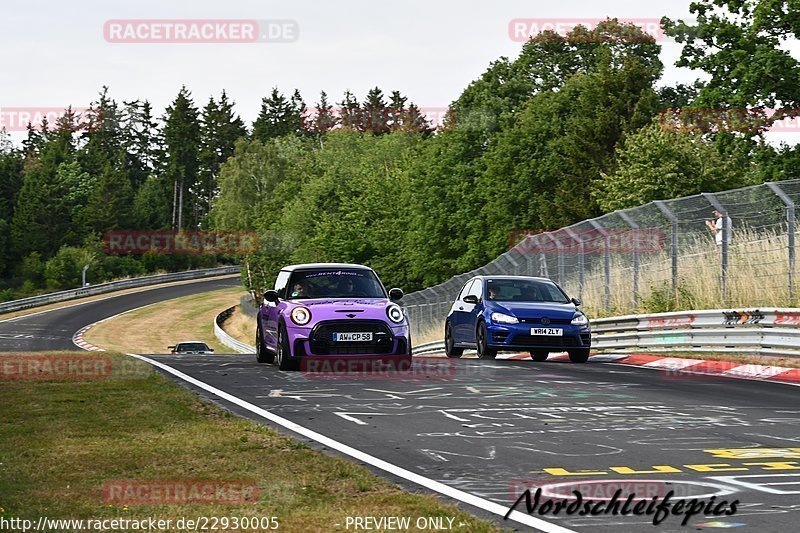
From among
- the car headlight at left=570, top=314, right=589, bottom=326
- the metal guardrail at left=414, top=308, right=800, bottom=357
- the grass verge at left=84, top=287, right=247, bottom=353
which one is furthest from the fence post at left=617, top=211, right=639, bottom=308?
the grass verge at left=84, top=287, right=247, bottom=353

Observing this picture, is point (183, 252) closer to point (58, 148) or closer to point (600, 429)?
point (58, 148)

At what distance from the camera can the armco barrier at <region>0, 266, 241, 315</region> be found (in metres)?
91.4

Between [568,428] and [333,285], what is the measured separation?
8.57 metres

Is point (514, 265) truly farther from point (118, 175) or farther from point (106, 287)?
point (118, 175)

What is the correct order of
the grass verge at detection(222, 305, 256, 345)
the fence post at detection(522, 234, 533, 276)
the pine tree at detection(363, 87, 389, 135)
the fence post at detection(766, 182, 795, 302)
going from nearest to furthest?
the fence post at detection(766, 182, 795, 302) → the fence post at detection(522, 234, 533, 276) → the grass verge at detection(222, 305, 256, 345) → the pine tree at detection(363, 87, 389, 135)

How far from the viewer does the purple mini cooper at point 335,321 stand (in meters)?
17.6

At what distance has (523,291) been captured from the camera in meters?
23.3

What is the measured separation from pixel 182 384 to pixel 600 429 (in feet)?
22.9

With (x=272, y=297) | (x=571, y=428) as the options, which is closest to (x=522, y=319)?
(x=272, y=297)

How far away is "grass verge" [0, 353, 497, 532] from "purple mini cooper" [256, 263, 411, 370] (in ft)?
13.0

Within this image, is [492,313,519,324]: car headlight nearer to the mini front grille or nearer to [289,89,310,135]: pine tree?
the mini front grille

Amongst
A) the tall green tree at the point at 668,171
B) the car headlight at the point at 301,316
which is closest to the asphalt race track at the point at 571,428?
the car headlight at the point at 301,316

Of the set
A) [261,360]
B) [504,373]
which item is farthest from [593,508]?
[261,360]

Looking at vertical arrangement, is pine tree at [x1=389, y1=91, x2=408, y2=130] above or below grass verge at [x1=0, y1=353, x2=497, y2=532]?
above
